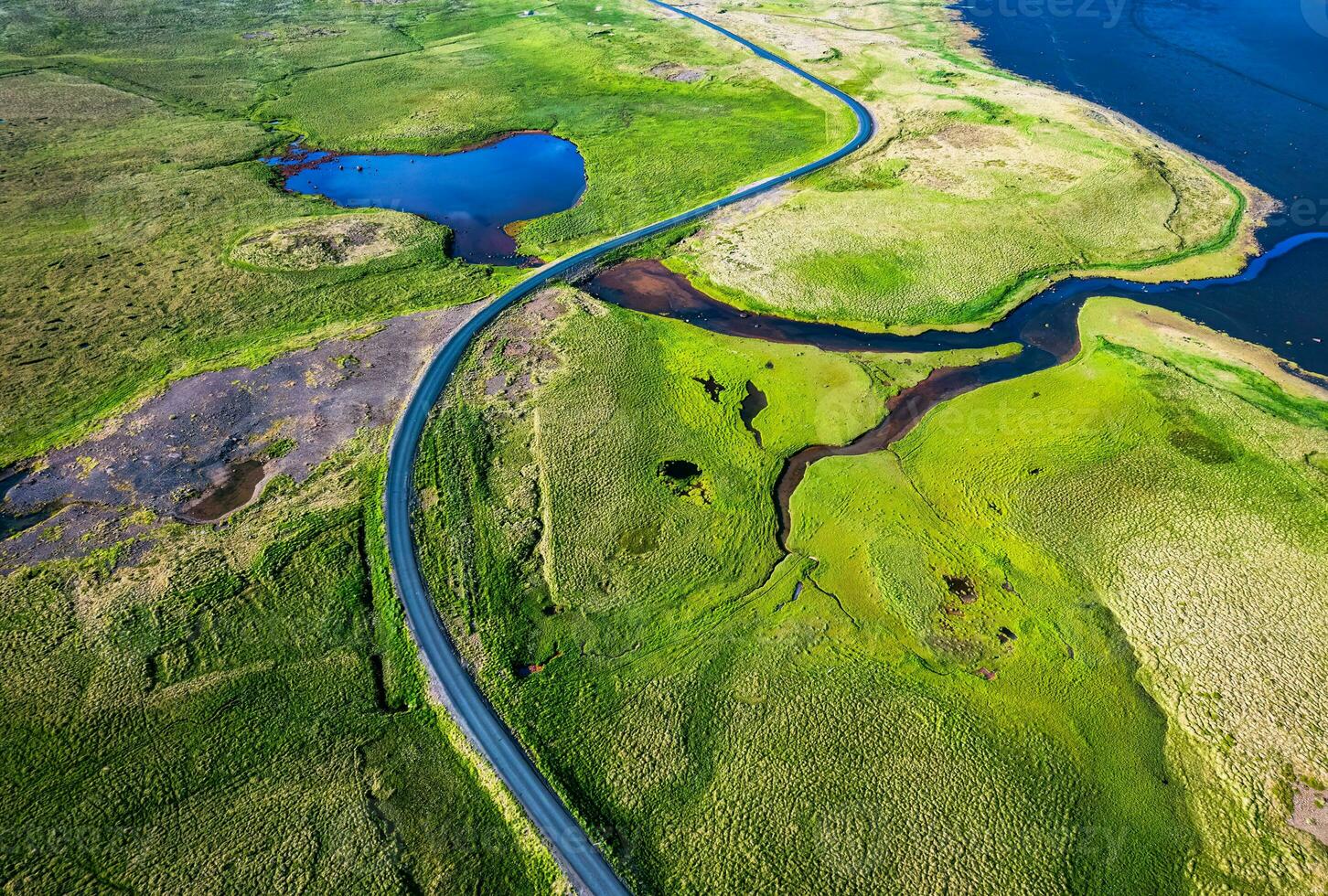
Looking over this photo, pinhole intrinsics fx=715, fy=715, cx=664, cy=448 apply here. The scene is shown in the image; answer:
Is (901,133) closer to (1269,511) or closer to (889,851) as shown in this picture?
(1269,511)

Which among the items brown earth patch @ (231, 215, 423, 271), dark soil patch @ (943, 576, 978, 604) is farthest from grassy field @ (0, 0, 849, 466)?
dark soil patch @ (943, 576, 978, 604)

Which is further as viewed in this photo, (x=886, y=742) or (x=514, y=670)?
(x=514, y=670)

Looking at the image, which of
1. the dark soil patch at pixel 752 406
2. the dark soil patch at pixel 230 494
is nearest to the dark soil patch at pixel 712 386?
the dark soil patch at pixel 752 406

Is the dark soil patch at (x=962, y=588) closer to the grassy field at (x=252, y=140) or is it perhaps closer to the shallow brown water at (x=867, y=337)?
the shallow brown water at (x=867, y=337)

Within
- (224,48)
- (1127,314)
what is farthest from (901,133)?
(224,48)


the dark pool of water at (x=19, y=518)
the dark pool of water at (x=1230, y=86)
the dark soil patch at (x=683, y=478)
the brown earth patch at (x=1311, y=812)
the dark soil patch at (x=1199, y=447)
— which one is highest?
the dark pool of water at (x=1230, y=86)

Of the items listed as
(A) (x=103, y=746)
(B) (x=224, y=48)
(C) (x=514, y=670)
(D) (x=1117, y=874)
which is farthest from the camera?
(B) (x=224, y=48)

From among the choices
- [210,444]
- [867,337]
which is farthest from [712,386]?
[210,444]
